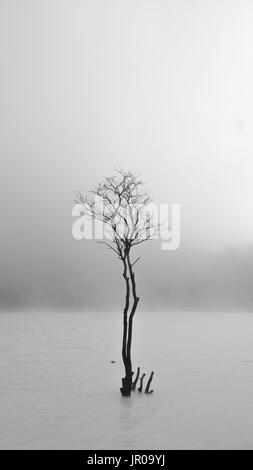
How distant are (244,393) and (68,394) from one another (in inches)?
381

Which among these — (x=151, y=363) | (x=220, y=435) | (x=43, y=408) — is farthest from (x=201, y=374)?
(x=220, y=435)

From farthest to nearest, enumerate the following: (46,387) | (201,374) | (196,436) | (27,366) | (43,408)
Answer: (27,366) → (201,374) → (46,387) → (43,408) → (196,436)

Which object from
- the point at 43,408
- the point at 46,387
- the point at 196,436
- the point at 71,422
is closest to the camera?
the point at 196,436

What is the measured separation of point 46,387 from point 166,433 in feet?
43.3

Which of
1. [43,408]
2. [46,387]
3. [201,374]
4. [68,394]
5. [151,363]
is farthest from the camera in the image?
[151,363]

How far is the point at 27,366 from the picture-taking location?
43375mm

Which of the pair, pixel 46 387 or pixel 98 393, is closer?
pixel 98 393

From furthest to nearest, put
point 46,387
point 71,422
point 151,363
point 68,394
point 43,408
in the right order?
point 151,363 → point 46,387 → point 68,394 → point 43,408 → point 71,422
